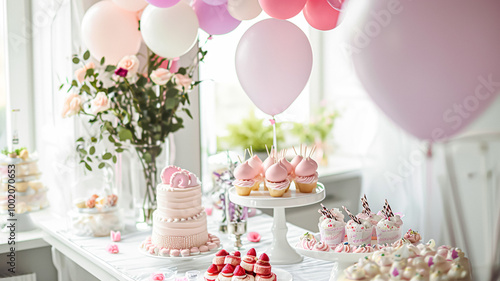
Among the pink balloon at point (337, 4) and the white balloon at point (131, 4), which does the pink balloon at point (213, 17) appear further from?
the pink balloon at point (337, 4)

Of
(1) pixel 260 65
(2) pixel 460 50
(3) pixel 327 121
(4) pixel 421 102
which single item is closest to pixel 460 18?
(2) pixel 460 50

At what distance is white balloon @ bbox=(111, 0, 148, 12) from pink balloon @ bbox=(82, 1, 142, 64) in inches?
1.0

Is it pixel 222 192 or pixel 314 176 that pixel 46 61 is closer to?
pixel 222 192

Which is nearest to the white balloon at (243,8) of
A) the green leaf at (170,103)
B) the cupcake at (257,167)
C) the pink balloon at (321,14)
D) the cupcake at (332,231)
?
the pink balloon at (321,14)

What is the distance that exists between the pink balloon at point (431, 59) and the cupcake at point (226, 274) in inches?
22.9

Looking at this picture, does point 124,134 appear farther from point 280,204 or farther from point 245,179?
point 280,204

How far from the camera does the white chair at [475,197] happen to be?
1256 mm

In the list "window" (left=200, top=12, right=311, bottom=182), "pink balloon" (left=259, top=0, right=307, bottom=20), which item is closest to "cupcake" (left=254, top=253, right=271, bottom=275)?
"pink balloon" (left=259, top=0, right=307, bottom=20)

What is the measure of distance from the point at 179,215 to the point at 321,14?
0.80 meters

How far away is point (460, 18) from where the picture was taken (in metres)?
1.14

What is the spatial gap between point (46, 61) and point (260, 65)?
1132 mm

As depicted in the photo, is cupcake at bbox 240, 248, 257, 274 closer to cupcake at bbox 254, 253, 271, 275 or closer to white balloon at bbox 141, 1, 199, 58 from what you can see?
cupcake at bbox 254, 253, 271, 275

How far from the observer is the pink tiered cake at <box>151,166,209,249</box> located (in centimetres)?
174

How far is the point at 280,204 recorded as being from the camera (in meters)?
1.65
